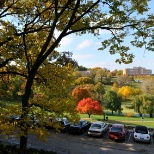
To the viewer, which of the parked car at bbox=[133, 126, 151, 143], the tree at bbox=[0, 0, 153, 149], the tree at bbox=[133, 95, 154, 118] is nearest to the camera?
the tree at bbox=[0, 0, 153, 149]

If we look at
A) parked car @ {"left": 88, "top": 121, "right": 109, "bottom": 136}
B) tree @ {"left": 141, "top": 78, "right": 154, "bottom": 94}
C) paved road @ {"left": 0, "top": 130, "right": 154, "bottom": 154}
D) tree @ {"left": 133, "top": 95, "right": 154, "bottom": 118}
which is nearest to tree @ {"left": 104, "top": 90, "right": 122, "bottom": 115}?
tree @ {"left": 133, "top": 95, "right": 154, "bottom": 118}

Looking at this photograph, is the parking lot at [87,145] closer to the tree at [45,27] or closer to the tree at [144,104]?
the tree at [45,27]

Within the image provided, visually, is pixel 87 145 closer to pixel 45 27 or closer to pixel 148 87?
pixel 45 27

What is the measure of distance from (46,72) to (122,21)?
528 cm

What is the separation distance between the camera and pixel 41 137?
11.0m

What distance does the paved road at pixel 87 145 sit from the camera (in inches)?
757

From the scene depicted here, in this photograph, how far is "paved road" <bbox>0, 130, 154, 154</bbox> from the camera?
63.1 ft

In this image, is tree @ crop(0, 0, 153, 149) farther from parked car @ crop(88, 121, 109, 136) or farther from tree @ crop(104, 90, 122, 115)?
tree @ crop(104, 90, 122, 115)

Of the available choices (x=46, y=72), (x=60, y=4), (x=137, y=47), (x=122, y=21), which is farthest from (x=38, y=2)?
(x=137, y=47)

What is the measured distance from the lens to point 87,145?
2103 cm

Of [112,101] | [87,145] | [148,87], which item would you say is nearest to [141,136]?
[87,145]

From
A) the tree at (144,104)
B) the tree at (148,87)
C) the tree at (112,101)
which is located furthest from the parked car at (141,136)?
the tree at (148,87)

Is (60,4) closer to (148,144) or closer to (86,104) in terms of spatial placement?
(148,144)

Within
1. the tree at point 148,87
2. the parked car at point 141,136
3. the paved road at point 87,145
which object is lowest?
the paved road at point 87,145
